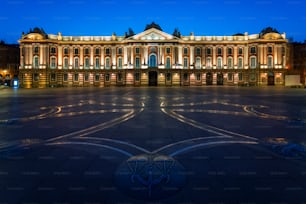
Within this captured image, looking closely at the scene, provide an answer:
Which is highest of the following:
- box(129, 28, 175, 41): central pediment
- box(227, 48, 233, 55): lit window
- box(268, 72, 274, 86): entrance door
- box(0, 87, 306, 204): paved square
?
box(129, 28, 175, 41): central pediment

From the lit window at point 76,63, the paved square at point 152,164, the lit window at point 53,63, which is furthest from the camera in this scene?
the lit window at point 76,63

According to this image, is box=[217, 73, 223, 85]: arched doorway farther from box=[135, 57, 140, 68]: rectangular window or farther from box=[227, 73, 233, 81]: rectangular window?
box=[135, 57, 140, 68]: rectangular window

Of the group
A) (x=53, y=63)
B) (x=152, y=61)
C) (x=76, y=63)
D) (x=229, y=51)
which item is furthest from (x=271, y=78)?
(x=53, y=63)

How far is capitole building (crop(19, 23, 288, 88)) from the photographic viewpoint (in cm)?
7894

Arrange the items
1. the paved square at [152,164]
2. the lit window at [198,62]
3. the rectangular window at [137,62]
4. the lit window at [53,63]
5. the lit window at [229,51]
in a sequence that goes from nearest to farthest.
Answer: the paved square at [152,164] → the rectangular window at [137,62] → the lit window at [53,63] → the lit window at [198,62] → the lit window at [229,51]

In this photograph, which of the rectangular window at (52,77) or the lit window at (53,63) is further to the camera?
the lit window at (53,63)

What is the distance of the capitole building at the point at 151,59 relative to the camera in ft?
259

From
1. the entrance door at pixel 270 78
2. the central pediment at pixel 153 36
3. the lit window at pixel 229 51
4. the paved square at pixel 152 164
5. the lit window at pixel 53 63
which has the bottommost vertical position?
the paved square at pixel 152 164

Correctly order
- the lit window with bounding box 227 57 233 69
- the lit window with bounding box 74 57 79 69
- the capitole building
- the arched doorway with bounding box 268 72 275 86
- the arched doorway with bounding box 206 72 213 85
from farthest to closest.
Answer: the arched doorway with bounding box 206 72 213 85 → the lit window with bounding box 227 57 233 69 → the lit window with bounding box 74 57 79 69 → the arched doorway with bounding box 268 72 275 86 → the capitole building

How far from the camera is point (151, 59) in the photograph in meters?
80.4

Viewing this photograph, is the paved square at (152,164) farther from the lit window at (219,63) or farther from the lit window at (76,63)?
the lit window at (219,63)

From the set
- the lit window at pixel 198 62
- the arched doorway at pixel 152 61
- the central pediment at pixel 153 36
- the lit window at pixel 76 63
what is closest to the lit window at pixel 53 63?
the lit window at pixel 76 63

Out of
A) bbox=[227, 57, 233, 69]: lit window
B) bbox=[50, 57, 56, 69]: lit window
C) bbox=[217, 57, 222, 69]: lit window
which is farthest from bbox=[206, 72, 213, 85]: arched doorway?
bbox=[50, 57, 56, 69]: lit window

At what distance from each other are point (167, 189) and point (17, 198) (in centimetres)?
261
